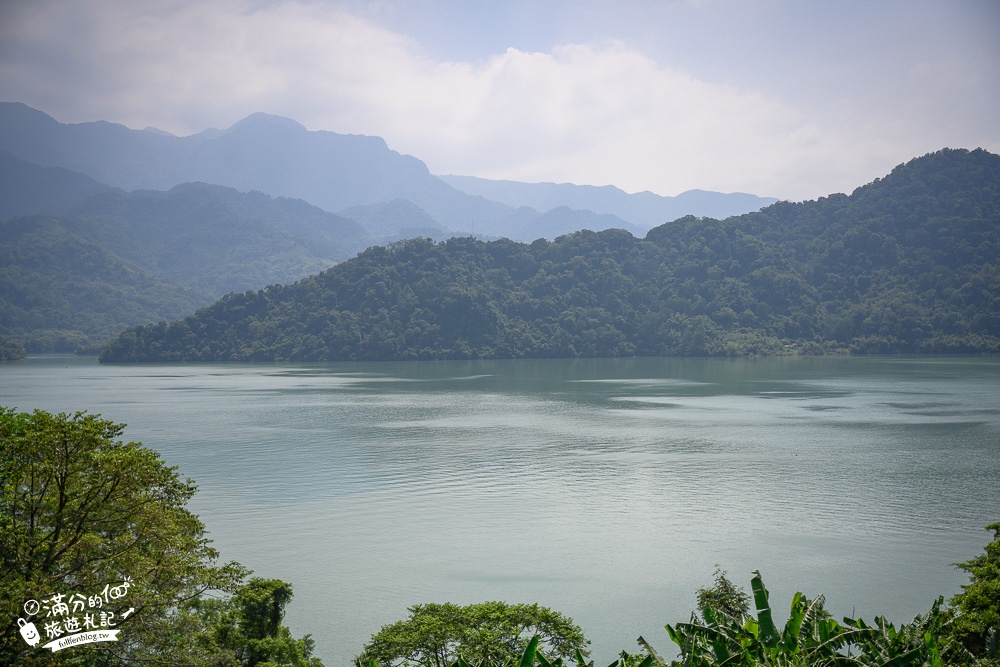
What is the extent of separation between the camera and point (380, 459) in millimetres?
35188

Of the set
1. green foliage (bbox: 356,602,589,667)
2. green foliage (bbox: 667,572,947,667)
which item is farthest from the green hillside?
green foliage (bbox: 667,572,947,667)

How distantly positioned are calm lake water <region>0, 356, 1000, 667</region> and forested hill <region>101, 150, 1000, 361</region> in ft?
166

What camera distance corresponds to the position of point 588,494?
1105 inches

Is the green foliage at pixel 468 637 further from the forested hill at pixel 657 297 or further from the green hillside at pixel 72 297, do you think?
the green hillside at pixel 72 297

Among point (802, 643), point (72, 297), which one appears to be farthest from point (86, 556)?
point (72, 297)

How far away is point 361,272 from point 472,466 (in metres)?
90.2

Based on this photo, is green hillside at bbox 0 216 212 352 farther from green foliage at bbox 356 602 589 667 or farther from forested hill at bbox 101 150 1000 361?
green foliage at bbox 356 602 589 667

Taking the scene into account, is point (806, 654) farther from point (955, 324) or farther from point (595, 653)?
point (955, 324)

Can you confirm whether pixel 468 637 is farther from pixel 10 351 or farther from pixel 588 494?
pixel 10 351

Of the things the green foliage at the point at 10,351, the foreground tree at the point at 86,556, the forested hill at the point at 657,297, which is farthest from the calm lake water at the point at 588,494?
the green foliage at the point at 10,351

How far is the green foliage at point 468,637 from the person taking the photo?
11.2m

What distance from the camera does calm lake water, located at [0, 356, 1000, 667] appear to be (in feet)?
60.3

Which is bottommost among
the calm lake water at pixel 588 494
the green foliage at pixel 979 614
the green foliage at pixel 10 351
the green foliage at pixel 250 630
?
the calm lake water at pixel 588 494

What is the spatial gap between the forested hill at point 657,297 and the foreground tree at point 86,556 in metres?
99.7
